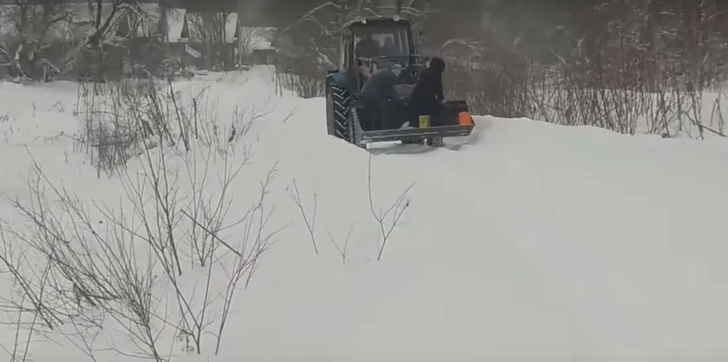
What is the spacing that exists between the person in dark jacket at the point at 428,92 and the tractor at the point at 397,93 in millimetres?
49

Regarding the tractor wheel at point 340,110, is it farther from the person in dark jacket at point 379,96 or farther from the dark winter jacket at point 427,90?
the dark winter jacket at point 427,90

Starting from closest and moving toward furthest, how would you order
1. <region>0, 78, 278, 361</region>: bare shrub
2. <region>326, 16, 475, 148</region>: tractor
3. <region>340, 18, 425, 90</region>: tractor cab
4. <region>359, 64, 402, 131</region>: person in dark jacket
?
1. <region>0, 78, 278, 361</region>: bare shrub
2. <region>326, 16, 475, 148</region>: tractor
3. <region>359, 64, 402, 131</region>: person in dark jacket
4. <region>340, 18, 425, 90</region>: tractor cab

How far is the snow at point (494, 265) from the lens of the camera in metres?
2.52

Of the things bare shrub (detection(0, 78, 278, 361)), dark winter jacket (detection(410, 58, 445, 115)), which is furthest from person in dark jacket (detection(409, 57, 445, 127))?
bare shrub (detection(0, 78, 278, 361))

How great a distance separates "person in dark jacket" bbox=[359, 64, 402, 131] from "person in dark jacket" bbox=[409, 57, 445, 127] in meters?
0.20

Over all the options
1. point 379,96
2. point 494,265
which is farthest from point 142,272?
point 379,96

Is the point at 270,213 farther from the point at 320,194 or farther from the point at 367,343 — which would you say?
the point at 367,343

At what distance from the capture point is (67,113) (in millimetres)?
13188

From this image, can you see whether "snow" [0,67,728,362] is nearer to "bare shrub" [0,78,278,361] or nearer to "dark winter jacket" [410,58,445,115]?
"bare shrub" [0,78,278,361]

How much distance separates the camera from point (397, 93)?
22.3ft

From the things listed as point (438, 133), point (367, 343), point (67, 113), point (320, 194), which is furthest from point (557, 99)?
point (67, 113)

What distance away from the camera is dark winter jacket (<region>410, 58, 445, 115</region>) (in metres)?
6.78

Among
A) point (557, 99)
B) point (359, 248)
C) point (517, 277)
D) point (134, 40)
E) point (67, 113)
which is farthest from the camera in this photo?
point (134, 40)

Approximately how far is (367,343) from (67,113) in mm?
11982
